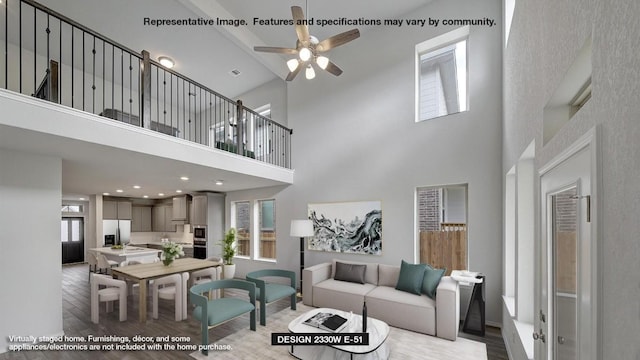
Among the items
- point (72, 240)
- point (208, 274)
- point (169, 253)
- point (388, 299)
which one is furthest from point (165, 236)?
point (388, 299)

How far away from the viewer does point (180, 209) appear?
8.53m

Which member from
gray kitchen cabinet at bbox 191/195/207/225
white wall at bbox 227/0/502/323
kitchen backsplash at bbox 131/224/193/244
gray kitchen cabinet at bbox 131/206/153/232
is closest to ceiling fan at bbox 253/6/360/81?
white wall at bbox 227/0/502/323

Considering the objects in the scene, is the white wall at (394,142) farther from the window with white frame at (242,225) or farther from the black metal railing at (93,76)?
the window with white frame at (242,225)

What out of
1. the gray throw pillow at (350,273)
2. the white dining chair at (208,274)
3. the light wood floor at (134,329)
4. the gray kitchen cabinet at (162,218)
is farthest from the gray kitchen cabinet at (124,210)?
the gray throw pillow at (350,273)

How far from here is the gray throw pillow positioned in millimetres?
4691

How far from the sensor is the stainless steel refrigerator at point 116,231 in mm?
9070

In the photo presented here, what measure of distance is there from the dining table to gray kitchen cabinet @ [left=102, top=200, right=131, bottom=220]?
233 inches

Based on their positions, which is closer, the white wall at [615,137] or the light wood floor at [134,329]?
the white wall at [615,137]

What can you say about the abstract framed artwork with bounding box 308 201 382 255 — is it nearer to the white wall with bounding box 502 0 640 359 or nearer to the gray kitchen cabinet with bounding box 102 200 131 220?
the white wall with bounding box 502 0 640 359

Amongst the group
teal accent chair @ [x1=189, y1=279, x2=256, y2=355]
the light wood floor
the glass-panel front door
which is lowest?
the light wood floor

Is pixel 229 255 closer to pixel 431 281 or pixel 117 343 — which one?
pixel 117 343

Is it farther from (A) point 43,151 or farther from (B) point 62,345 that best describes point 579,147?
(B) point 62,345

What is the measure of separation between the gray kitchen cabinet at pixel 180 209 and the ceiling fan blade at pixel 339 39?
6951mm

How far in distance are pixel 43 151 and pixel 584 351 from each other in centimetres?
513
